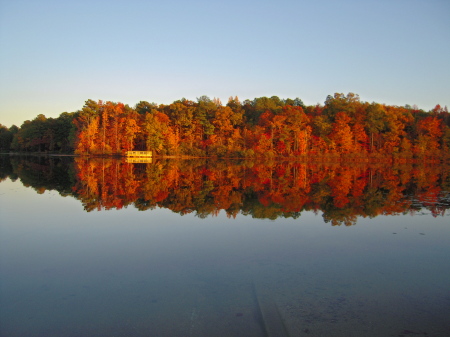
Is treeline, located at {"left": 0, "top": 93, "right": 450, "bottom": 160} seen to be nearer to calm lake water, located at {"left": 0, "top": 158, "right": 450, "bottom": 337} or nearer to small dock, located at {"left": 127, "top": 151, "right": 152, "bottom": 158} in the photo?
small dock, located at {"left": 127, "top": 151, "right": 152, "bottom": 158}

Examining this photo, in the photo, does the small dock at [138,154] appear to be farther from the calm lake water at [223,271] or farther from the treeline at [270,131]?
the calm lake water at [223,271]

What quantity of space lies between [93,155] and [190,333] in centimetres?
5840

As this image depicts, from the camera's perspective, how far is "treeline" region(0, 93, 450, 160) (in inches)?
2074

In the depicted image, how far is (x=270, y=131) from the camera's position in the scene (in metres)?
56.3

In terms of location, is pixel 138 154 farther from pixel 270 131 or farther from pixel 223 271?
pixel 223 271

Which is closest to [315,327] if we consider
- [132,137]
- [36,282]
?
[36,282]

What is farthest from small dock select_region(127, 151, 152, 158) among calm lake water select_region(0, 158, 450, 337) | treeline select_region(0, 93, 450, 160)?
calm lake water select_region(0, 158, 450, 337)

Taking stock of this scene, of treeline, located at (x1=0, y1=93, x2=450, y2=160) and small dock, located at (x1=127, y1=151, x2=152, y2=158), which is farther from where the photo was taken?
small dock, located at (x1=127, y1=151, x2=152, y2=158)

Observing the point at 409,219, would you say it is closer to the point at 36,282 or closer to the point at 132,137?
the point at 36,282

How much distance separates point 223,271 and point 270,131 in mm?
52003

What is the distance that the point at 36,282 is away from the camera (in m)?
5.08

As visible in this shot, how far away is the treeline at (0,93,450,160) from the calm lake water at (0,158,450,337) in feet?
145

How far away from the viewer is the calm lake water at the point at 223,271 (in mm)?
3932

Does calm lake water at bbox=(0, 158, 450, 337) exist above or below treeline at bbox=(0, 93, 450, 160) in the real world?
below
